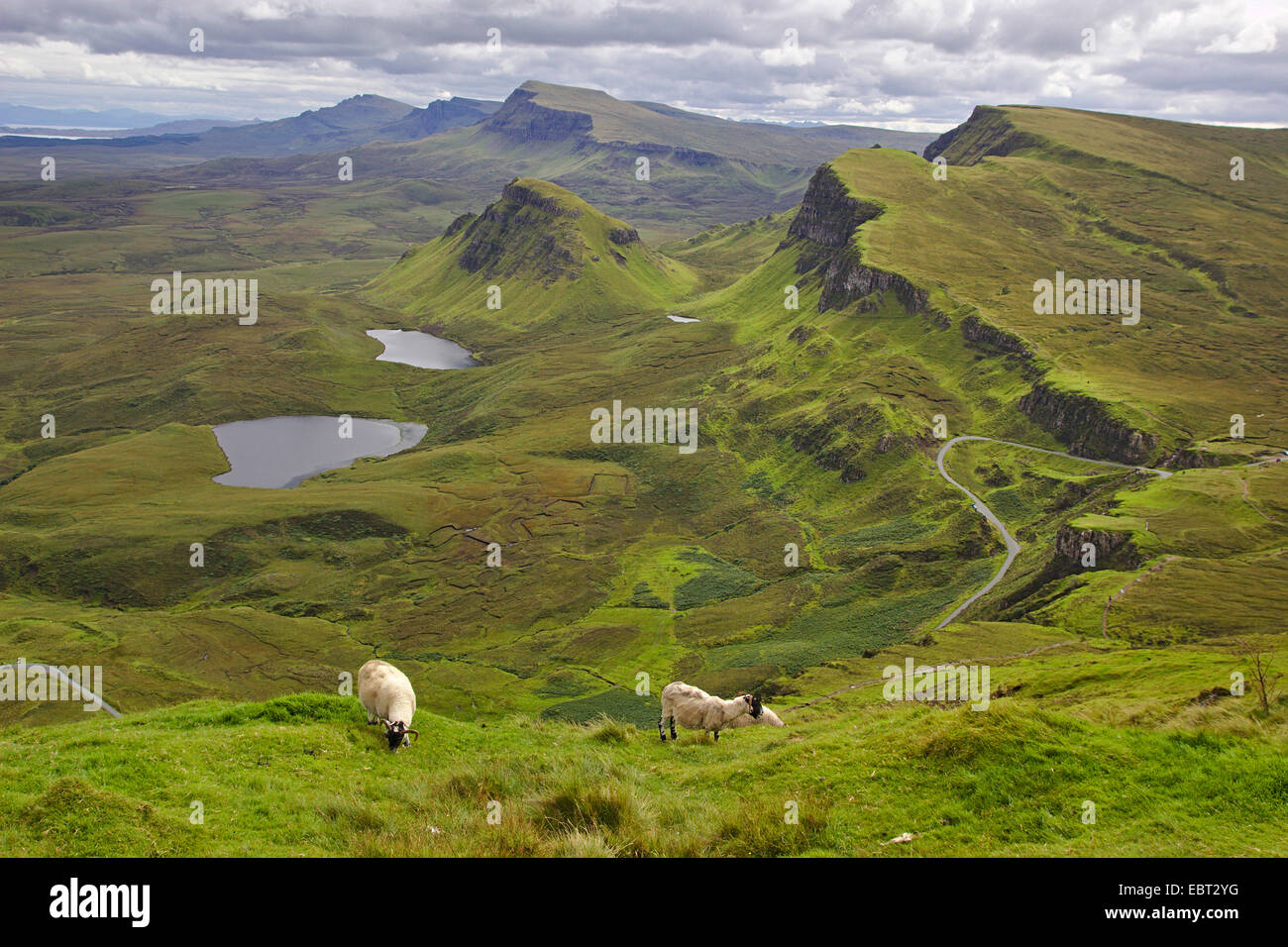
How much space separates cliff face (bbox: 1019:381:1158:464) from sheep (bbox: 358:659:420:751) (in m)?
158

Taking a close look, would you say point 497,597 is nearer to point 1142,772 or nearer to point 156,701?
point 156,701

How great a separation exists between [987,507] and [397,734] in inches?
5639

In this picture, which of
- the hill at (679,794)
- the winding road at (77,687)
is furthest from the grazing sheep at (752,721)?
the winding road at (77,687)

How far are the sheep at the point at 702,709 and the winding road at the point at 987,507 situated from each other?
8080cm

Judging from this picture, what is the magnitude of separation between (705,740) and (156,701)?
281ft

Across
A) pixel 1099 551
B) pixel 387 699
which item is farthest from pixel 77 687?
pixel 1099 551

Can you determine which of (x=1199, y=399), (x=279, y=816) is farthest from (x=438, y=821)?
(x=1199, y=399)

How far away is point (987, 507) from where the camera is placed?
149 m

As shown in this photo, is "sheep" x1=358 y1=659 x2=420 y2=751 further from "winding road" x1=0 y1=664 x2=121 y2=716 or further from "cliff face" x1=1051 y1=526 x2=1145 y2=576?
"cliff face" x1=1051 y1=526 x2=1145 y2=576

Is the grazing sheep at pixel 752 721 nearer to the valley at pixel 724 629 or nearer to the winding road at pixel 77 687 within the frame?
the valley at pixel 724 629

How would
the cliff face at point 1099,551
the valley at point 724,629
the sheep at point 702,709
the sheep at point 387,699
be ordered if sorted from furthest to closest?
the cliff face at point 1099,551 < the sheep at point 702,709 < the sheep at point 387,699 < the valley at point 724,629

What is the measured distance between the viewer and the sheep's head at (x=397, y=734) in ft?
85.1

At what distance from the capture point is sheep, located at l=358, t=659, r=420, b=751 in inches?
1054

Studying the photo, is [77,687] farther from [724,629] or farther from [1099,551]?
[1099,551]
